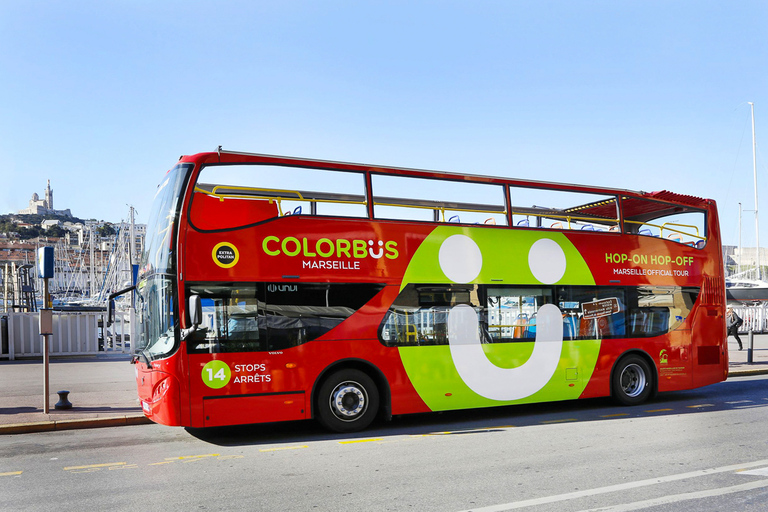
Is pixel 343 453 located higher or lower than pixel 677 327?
lower

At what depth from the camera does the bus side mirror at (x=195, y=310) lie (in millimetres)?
8391

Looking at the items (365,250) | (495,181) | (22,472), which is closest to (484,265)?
(495,181)

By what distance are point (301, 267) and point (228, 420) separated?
229 cm

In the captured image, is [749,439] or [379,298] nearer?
[749,439]

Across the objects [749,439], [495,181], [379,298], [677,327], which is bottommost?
[749,439]

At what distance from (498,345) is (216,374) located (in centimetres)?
454

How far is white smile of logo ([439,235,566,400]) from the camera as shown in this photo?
10.4 metres

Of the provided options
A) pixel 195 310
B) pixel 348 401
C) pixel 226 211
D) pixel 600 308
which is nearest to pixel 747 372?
pixel 600 308

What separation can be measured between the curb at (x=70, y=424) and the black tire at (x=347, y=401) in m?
3.32

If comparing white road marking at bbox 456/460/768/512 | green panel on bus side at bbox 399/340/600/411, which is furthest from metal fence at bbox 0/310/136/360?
white road marking at bbox 456/460/768/512

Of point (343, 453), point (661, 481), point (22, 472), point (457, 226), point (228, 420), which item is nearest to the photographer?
point (661, 481)

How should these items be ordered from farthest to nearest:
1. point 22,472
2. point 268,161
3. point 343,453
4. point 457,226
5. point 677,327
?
1. point 677,327
2. point 457,226
3. point 268,161
4. point 343,453
5. point 22,472

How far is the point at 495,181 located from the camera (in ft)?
36.1

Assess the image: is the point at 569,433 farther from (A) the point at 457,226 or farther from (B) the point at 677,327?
(B) the point at 677,327
